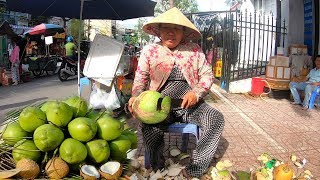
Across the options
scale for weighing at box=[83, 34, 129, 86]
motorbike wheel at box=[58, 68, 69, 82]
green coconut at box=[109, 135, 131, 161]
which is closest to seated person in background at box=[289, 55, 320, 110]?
scale for weighing at box=[83, 34, 129, 86]

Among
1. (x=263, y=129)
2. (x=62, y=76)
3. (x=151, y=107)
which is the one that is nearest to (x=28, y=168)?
(x=151, y=107)

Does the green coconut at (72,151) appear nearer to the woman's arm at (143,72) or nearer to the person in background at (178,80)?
the person in background at (178,80)

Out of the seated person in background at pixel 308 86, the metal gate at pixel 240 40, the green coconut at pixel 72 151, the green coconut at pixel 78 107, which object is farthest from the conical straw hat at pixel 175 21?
the metal gate at pixel 240 40

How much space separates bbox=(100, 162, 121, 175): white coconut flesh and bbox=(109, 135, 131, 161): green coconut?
0.09 meters

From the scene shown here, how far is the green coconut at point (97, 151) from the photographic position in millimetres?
1542

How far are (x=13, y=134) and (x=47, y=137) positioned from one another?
20 centimetres

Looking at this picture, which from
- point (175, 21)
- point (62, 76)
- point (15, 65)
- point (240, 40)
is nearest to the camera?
point (175, 21)

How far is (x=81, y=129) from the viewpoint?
1517 mm

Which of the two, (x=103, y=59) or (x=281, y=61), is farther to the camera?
(x=281, y=61)

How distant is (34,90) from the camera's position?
10.4 metres

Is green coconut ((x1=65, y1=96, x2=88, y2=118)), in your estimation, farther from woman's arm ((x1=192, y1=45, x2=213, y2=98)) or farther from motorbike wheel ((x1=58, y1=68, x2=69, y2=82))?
motorbike wheel ((x1=58, y1=68, x2=69, y2=82))

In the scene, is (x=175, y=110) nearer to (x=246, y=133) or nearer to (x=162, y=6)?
(x=246, y=133)

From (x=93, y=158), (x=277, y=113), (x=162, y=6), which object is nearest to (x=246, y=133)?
(x=277, y=113)

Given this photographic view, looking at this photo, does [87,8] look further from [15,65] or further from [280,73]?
[15,65]
